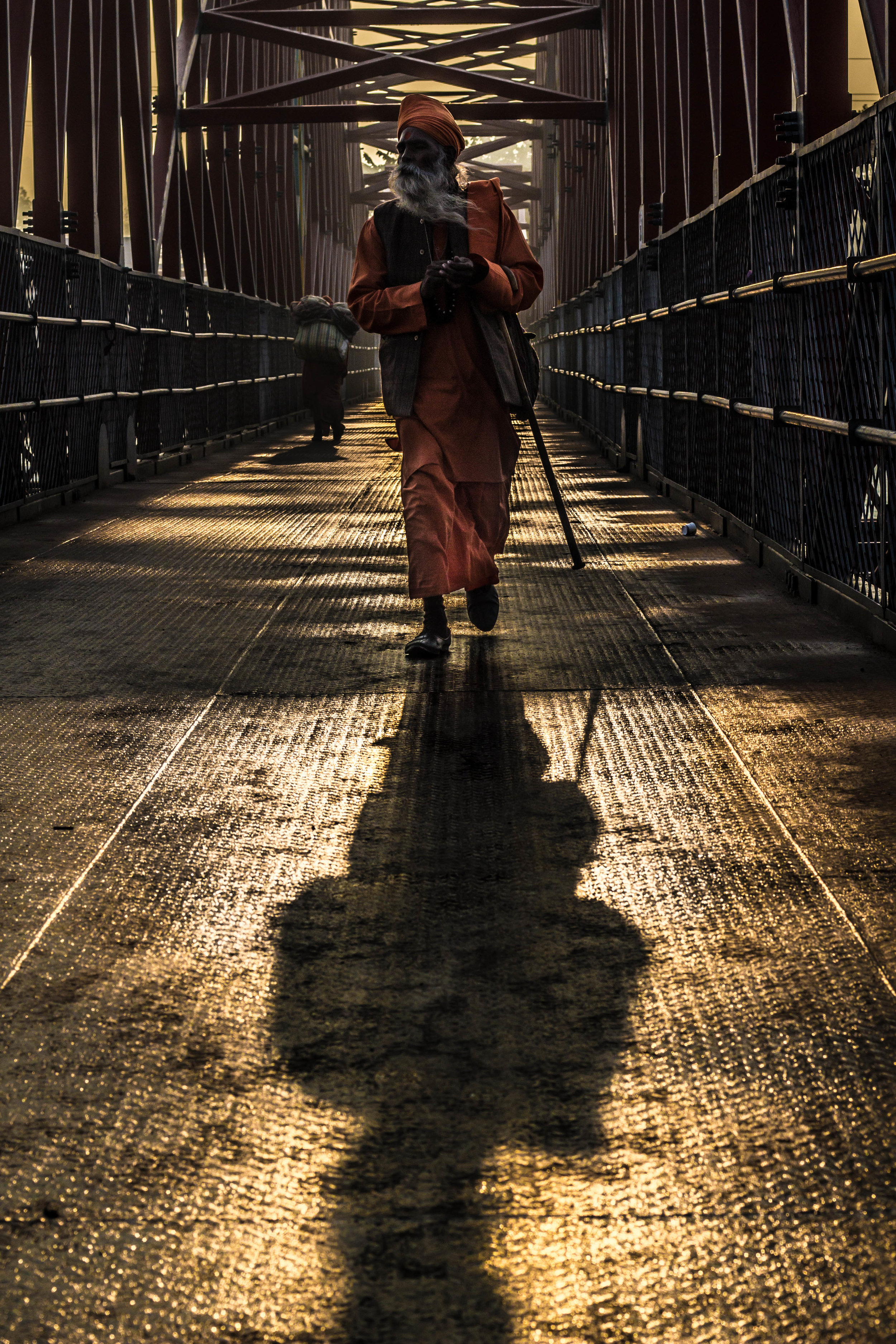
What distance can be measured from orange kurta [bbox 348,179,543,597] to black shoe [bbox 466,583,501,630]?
173 mm

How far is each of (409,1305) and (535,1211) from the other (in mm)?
212

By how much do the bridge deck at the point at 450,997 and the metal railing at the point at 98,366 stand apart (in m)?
5.06

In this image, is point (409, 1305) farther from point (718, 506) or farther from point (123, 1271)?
point (718, 506)

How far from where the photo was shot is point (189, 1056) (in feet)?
7.30

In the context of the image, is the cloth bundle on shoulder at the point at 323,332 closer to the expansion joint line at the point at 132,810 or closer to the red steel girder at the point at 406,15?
the red steel girder at the point at 406,15

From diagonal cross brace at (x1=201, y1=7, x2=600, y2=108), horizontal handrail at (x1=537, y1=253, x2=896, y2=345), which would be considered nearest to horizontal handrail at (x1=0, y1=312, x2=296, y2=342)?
horizontal handrail at (x1=537, y1=253, x2=896, y2=345)

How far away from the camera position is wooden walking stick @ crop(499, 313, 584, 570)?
205 inches

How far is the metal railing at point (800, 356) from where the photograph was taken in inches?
209

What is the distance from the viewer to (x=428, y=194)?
16.6 ft

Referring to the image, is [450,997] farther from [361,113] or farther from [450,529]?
[361,113]

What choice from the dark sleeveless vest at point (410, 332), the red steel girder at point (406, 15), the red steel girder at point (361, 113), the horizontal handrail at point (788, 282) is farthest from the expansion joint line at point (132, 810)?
the red steel girder at point (406, 15)

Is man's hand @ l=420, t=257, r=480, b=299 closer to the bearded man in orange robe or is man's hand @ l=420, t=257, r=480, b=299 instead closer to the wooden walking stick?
the bearded man in orange robe

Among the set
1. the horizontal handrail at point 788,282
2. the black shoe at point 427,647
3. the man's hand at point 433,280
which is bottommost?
the black shoe at point 427,647

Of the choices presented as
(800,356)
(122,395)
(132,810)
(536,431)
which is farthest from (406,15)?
(132,810)
